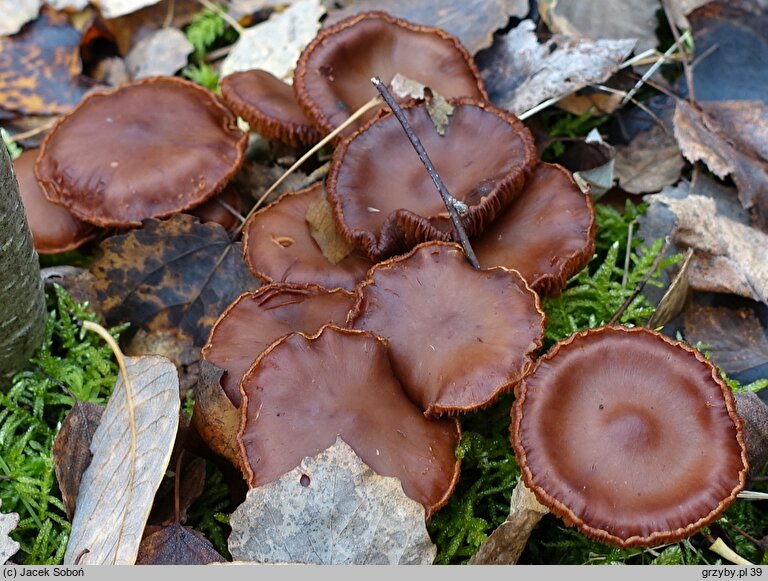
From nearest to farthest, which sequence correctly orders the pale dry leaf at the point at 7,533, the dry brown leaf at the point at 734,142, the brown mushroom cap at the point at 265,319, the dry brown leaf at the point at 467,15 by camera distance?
the pale dry leaf at the point at 7,533 < the brown mushroom cap at the point at 265,319 < the dry brown leaf at the point at 734,142 < the dry brown leaf at the point at 467,15

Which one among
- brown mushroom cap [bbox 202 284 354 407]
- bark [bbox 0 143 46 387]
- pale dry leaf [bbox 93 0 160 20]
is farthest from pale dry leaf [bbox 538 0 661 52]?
bark [bbox 0 143 46 387]

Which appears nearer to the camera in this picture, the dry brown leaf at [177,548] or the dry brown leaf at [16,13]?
the dry brown leaf at [177,548]

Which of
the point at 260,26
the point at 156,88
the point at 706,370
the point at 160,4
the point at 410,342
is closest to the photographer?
the point at 706,370

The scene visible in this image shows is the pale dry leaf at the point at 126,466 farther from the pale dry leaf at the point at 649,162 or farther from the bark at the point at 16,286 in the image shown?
the pale dry leaf at the point at 649,162

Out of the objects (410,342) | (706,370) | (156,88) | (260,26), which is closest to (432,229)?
(410,342)

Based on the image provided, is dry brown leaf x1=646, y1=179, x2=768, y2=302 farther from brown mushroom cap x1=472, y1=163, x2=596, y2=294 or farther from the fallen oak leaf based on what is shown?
the fallen oak leaf

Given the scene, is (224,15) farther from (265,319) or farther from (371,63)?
(265,319)

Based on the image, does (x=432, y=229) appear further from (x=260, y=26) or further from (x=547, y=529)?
(x=260, y=26)

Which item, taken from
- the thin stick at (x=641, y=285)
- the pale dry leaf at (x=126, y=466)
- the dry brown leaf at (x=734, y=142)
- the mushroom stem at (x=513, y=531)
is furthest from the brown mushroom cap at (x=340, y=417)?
the dry brown leaf at (x=734, y=142)
